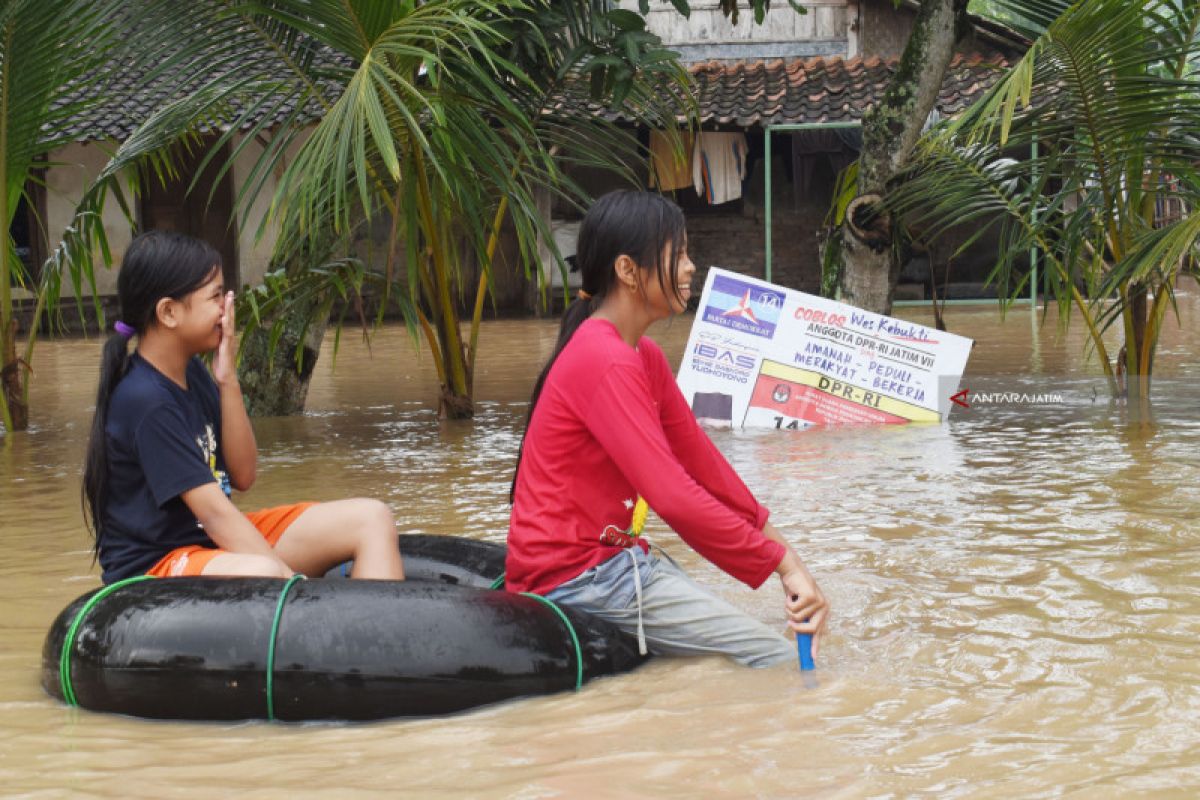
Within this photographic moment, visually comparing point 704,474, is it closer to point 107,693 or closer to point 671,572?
point 671,572

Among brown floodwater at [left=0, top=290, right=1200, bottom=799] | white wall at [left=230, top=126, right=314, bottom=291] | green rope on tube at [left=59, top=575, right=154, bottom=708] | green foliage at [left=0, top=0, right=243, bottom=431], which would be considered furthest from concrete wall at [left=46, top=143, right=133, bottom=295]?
green rope on tube at [left=59, top=575, right=154, bottom=708]

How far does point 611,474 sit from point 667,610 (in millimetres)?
351

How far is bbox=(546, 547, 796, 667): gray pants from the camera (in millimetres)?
3504

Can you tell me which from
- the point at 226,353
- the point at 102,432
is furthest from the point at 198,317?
the point at 102,432

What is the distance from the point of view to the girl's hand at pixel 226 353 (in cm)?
372

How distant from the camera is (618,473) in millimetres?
3525

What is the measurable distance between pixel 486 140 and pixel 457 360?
1.99 metres

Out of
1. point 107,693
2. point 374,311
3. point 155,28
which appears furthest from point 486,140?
point 374,311

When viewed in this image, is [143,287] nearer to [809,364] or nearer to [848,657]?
[848,657]

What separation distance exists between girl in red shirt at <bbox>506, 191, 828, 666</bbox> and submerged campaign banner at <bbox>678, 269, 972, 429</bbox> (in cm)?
429

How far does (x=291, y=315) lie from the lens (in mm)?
8383

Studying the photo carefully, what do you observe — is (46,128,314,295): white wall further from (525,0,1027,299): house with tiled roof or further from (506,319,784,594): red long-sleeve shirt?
(506,319,784,594): red long-sleeve shirt

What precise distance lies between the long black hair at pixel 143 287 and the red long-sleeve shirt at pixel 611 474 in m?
0.93

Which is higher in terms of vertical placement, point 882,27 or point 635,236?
point 882,27
